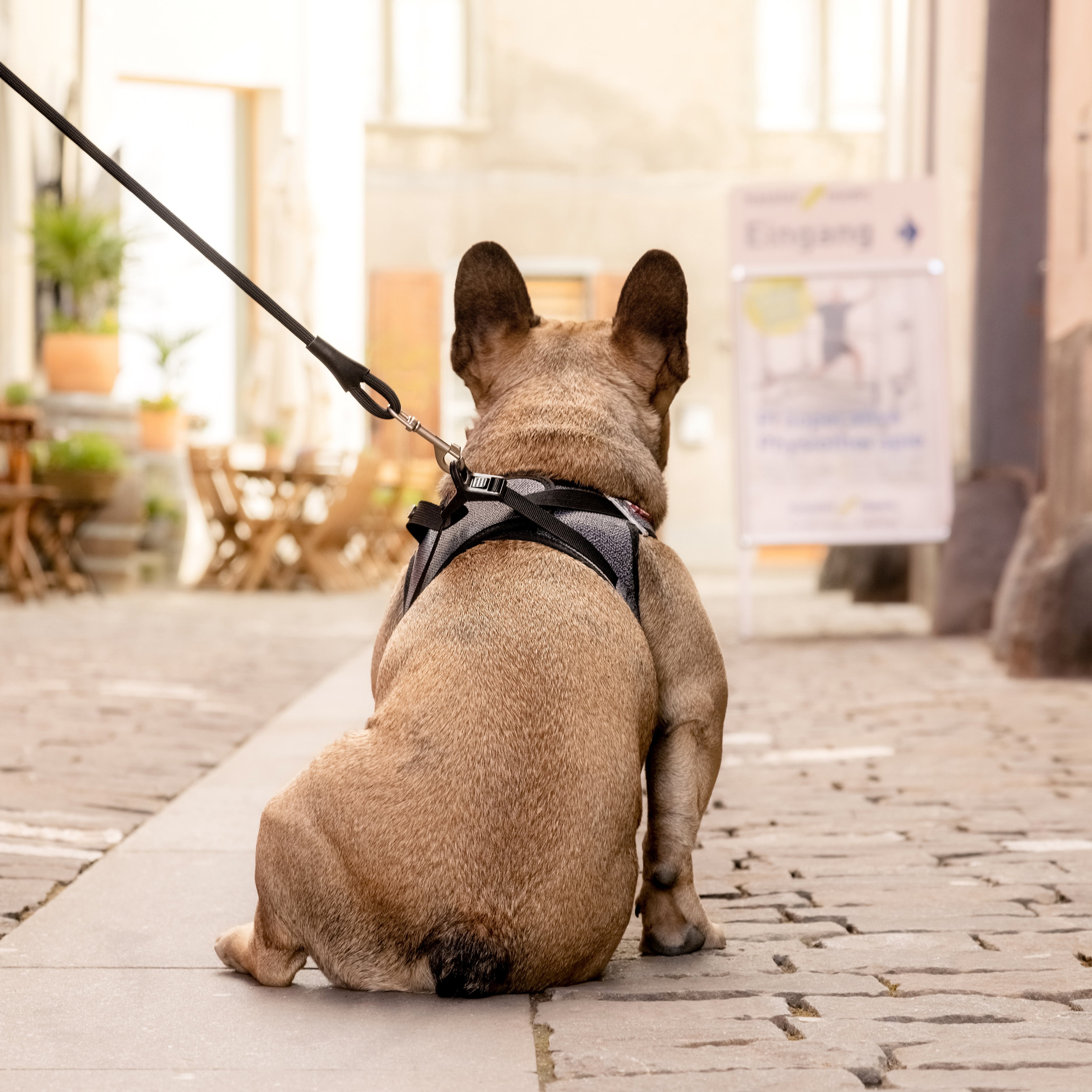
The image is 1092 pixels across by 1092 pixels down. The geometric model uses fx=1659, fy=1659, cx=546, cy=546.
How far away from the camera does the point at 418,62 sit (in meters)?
23.3

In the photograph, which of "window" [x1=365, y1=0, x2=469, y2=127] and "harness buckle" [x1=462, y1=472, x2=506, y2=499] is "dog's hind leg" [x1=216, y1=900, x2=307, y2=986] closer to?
"harness buckle" [x1=462, y1=472, x2=506, y2=499]

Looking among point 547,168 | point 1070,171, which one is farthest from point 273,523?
point 547,168

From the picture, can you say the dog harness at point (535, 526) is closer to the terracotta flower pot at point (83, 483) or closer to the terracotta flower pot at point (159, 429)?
the terracotta flower pot at point (83, 483)

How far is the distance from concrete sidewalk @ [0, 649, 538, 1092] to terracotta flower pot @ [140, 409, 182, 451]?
12.7 m

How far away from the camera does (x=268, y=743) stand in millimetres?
5621

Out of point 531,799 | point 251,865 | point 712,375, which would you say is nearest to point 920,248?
point 251,865

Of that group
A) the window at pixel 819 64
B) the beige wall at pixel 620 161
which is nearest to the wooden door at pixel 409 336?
the beige wall at pixel 620 161

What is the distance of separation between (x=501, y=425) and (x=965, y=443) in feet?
28.9

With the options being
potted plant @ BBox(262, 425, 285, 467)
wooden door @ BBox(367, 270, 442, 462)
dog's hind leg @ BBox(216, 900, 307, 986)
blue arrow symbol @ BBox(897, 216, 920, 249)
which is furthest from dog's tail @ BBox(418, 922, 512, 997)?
wooden door @ BBox(367, 270, 442, 462)

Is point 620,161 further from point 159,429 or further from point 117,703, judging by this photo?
point 117,703

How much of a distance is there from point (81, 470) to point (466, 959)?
36.6 feet

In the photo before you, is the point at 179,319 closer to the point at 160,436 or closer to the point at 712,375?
the point at 160,436

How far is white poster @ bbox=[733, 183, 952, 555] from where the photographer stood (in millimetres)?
10055

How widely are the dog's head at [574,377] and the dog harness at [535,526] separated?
0.19 feet
